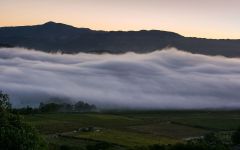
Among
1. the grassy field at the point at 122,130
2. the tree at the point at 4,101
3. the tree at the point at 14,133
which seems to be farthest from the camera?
the grassy field at the point at 122,130

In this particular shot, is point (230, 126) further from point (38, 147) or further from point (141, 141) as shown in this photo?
point (38, 147)

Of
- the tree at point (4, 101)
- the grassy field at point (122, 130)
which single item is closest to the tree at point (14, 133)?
the tree at point (4, 101)

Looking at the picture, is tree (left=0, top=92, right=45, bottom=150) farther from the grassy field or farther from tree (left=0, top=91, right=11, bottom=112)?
the grassy field

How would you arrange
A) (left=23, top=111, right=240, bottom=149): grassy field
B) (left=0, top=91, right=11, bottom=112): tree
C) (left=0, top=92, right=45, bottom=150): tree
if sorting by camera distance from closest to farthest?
(left=0, top=92, right=45, bottom=150): tree, (left=0, top=91, right=11, bottom=112): tree, (left=23, top=111, right=240, bottom=149): grassy field

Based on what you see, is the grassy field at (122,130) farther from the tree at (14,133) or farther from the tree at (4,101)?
the tree at (4,101)

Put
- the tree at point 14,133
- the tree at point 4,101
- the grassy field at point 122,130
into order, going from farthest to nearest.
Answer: the grassy field at point 122,130 < the tree at point 4,101 < the tree at point 14,133

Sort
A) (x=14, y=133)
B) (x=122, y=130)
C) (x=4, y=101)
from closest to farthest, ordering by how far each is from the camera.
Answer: (x=14, y=133) → (x=4, y=101) → (x=122, y=130)

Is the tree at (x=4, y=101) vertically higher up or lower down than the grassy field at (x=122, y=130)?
higher up

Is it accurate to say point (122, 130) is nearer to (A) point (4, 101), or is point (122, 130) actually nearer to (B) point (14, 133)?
(A) point (4, 101)

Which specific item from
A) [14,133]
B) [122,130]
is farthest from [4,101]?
[122,130]

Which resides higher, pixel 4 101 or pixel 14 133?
pixel 4 101

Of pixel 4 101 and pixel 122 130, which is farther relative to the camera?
pixel 122 130

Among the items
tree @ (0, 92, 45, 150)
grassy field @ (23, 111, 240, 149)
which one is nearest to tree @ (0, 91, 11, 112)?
tree @ (0, 92, 45, 150)

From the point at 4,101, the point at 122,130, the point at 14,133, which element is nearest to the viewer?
the point at 14,133
